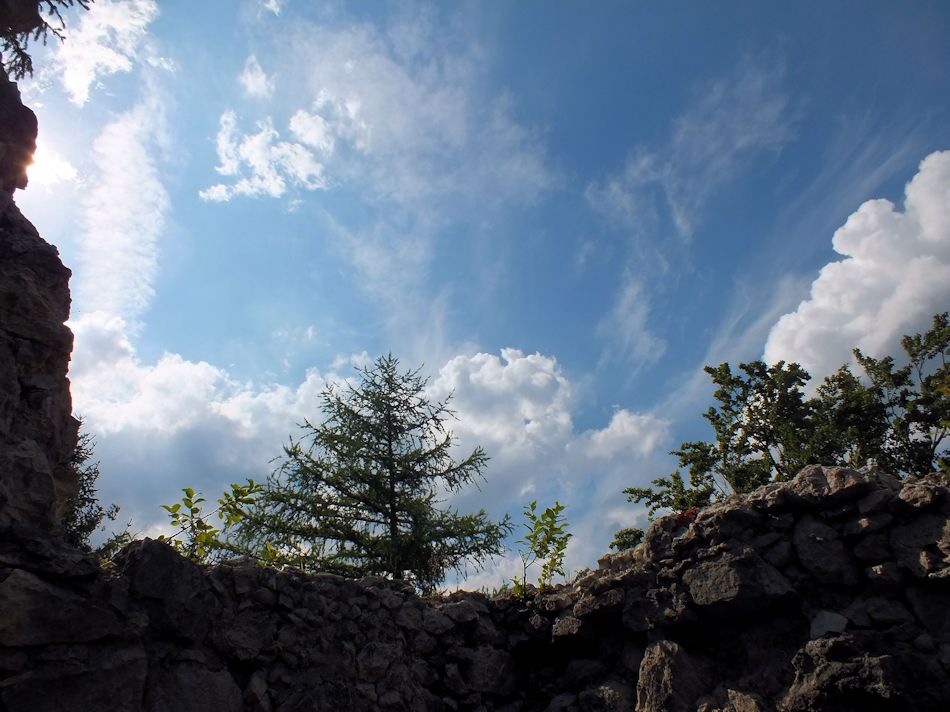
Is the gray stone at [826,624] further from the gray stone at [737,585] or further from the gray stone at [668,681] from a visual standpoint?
the gray stone at [668,681]

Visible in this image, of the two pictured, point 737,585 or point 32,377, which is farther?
point 32,377

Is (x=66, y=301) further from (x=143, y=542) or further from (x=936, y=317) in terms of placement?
(x=936, y=317)

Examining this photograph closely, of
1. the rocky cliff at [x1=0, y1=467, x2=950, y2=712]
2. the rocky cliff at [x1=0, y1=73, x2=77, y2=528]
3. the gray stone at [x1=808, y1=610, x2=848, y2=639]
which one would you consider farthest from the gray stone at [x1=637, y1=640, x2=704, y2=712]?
the rocky cliff at [x1=0, y1=73, x2=77, y2=528]

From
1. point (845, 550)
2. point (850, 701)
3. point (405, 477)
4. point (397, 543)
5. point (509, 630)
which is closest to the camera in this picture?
point (850, 701)

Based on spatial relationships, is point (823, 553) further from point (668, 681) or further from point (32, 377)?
point (32, 377)

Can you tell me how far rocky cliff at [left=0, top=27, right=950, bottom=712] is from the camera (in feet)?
13.5

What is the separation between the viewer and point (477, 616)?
599 cm

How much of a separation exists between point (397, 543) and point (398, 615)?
5.84 meters

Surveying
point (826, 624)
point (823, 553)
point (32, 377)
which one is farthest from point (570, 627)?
point (32, 377)

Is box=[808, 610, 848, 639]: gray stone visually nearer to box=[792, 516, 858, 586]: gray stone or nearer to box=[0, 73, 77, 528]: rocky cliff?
box=[792, 516, 858, 586]: gray stone

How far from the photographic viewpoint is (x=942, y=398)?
21547 millimetres

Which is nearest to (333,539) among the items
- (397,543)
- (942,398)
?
(397,543)

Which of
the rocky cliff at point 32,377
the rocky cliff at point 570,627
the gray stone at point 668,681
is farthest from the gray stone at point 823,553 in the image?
the rocky cliff at point 32,377

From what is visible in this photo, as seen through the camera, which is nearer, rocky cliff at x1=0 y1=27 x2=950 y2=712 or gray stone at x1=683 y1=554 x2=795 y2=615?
rocky cliff at x1=0 y1=27 x2=950 y2=712
